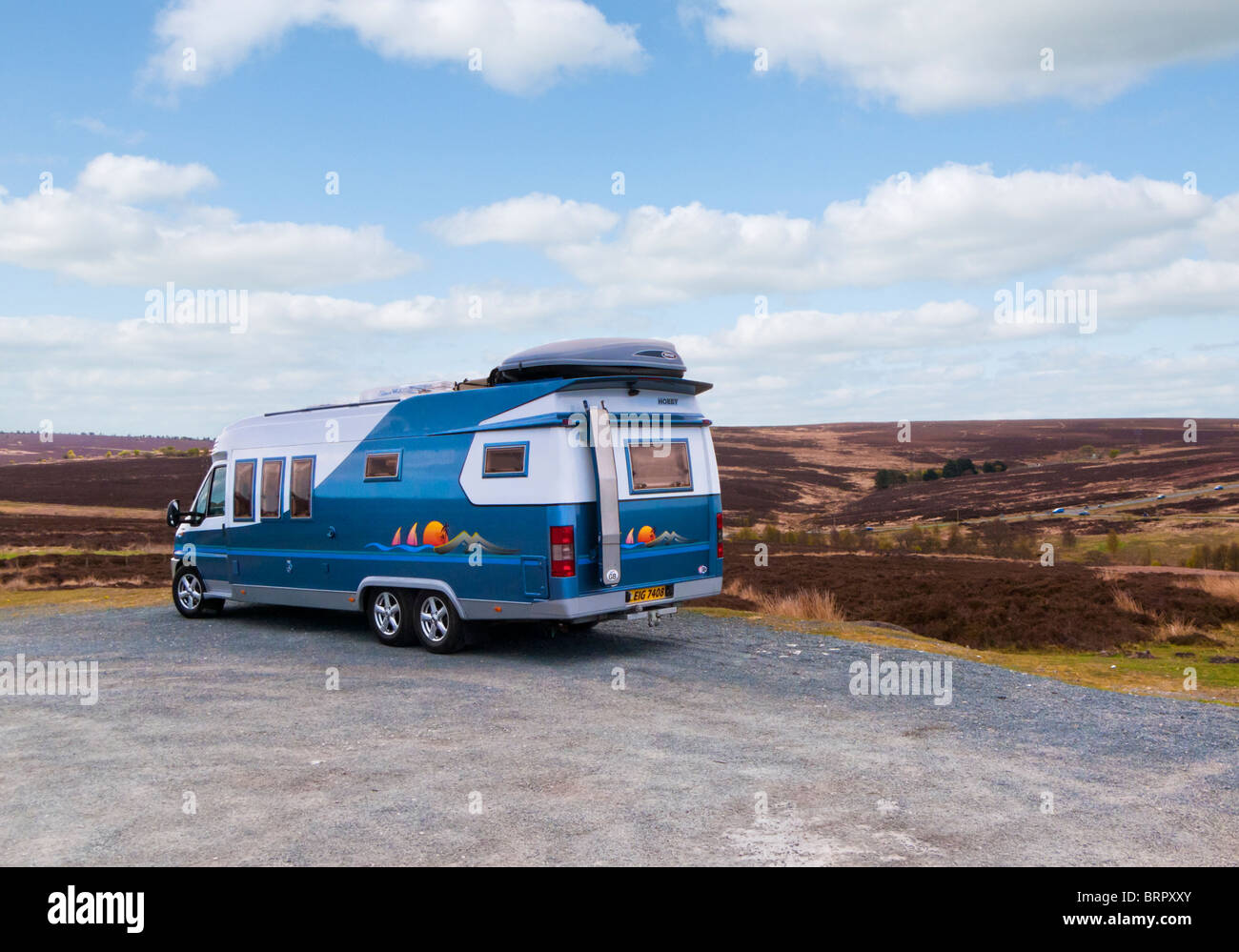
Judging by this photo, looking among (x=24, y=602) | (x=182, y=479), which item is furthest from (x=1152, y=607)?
(x=182, y=479)

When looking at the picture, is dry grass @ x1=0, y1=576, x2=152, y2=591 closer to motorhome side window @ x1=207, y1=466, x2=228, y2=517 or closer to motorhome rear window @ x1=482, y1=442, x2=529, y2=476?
motorhome side window @ x1=207, y1=466, x2=228, y2=517

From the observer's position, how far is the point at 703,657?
10.7 m

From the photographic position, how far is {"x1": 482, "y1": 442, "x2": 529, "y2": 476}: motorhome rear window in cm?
998

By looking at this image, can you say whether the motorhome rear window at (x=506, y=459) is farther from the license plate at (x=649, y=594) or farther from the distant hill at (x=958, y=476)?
the distant hill at (x=958, y=476)

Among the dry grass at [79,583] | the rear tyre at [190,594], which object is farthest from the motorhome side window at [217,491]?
the dry grass at [79,583]

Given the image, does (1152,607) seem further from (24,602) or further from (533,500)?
(24,602)

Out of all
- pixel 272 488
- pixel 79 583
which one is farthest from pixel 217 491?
pixel 79 583

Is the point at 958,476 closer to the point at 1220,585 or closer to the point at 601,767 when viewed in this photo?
the point at 1220,585

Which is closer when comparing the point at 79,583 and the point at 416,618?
the point at 416,618

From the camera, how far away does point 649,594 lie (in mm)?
10625

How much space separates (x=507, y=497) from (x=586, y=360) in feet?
5.44

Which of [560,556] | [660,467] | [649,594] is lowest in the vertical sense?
[649,594]

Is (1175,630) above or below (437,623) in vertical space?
below
